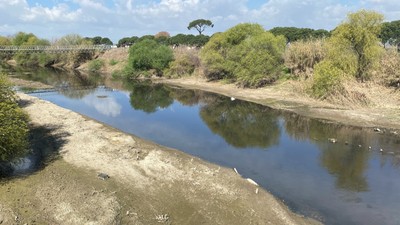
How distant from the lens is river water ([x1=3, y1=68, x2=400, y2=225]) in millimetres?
20016

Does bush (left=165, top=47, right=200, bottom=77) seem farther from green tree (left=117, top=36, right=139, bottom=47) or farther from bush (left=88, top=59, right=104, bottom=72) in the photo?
green tree (left=117, top=36, right=139, bottom=47)

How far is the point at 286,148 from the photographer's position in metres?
29.9

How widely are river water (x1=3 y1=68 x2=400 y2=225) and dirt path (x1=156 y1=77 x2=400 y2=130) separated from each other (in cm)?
201

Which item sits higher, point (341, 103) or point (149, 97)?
point (341, 103)

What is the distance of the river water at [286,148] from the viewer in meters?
20.0

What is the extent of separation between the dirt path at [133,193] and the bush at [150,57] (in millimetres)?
58426

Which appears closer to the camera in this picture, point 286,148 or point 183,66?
point 286,148

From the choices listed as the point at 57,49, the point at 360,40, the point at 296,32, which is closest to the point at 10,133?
the point at 360,40

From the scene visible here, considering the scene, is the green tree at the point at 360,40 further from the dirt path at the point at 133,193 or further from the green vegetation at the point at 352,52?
the dirt path at the point at 133,193

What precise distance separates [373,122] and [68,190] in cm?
2900

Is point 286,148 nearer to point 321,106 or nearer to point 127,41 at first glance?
point 321,106

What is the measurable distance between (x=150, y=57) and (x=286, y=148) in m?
57.7

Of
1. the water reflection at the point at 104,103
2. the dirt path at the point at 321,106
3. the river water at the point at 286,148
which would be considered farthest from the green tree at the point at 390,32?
the water reflection at the point at 104,103

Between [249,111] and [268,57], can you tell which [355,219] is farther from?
[268,57]
